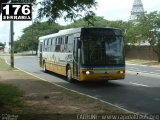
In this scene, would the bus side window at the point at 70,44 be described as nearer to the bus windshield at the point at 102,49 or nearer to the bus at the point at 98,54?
the bus at the point at 98,54

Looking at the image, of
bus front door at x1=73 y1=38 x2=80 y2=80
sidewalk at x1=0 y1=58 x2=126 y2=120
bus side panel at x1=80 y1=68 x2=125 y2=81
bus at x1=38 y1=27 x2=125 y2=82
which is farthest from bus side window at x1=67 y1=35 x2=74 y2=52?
sidewalk at x1=0 y1=58 x2=126 y2=120

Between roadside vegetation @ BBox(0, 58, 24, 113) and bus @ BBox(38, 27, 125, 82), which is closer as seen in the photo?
roadside vegetation @ BBox(0, 58, 24, 113)

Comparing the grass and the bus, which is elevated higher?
the bus

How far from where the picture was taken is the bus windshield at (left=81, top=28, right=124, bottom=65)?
20.8 meters

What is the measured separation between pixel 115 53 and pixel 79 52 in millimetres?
1768

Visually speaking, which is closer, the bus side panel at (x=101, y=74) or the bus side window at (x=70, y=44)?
the bus side panel at (x=101, y=74)

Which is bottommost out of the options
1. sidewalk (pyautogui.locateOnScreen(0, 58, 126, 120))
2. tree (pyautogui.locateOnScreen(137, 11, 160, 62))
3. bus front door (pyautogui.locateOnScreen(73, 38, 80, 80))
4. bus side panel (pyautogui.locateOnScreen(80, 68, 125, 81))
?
sidewalk (pyautogui.locateOnScreen(0, 58, 126, 120))

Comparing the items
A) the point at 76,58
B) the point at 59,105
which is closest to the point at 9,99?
the point at 59,105

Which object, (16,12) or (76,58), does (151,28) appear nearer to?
(76,58)

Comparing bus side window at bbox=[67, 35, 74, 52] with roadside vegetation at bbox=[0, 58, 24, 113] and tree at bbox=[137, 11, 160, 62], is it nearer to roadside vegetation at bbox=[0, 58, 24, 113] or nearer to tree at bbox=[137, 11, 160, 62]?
roadside vegetation at bbox=[0, 58, 24, 113]

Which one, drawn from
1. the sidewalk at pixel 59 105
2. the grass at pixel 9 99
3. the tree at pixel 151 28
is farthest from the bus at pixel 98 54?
the tree at pixel 151 28

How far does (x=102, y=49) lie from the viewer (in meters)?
20.9

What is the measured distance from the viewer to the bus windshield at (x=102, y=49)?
20.8 meters

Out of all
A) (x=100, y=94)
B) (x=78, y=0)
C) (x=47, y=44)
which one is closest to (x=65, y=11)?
(x=78, y=0)
